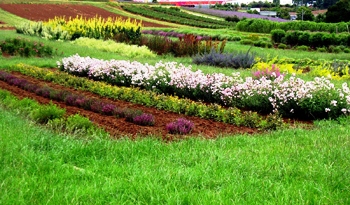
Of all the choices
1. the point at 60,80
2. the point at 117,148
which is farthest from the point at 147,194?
the point at 60,80

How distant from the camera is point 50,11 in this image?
45344mm

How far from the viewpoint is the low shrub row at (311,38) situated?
26797 mm

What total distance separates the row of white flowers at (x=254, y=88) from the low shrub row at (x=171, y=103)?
0.42m

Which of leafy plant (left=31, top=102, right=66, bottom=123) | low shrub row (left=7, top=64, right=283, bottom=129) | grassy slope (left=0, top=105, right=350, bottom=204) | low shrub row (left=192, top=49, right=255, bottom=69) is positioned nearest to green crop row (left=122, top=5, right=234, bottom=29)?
low shrub row (left=192, top=49, right=255, bottom=69)

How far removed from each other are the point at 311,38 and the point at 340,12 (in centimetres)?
1721

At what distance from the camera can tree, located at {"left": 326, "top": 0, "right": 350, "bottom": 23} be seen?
4184cm

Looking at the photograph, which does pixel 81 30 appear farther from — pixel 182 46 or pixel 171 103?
pixel 171 103

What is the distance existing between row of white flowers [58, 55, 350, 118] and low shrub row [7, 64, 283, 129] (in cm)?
42

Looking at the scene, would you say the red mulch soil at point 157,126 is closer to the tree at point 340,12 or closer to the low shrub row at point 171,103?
the low shrub row at point 171,103

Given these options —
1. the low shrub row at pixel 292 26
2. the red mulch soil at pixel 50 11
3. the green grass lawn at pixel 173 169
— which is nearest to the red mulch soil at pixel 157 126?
the green grass lawn at pixel 173 169

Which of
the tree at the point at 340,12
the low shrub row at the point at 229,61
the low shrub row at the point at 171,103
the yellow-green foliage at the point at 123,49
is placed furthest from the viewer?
the tree at the point at 340,12

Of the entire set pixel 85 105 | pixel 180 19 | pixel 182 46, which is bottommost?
pixel 180 19

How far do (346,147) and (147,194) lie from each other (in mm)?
3052

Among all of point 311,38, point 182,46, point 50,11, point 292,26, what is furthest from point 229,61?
point 50,11
